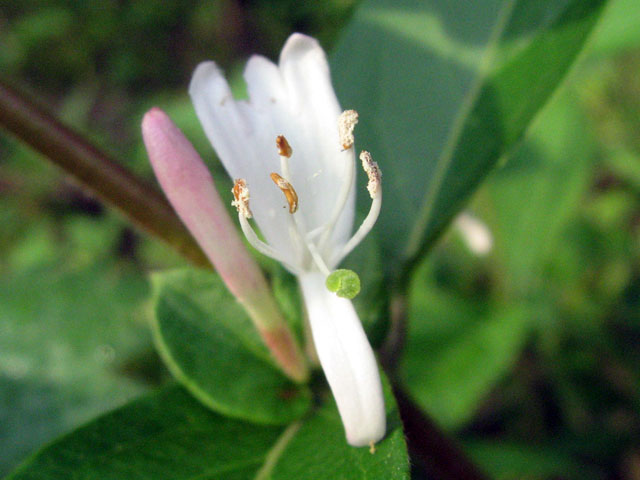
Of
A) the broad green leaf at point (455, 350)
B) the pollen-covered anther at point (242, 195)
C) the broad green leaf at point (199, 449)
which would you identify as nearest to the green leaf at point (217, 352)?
the broad green leaf at point (199, 449)

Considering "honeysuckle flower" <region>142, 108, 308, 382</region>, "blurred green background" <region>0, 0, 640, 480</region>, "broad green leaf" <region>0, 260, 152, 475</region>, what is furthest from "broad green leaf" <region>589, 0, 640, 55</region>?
"broad green leaf" <region>0, 260, 152, 475</region>

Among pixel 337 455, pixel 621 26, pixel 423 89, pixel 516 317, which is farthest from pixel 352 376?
pixel 516 317

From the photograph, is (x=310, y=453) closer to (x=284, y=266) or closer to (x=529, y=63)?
(x=284, y=266)

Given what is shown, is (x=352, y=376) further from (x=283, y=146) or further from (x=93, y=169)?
(x=93, y=169)

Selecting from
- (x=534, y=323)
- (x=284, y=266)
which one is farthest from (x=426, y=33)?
(x=534, y=323)

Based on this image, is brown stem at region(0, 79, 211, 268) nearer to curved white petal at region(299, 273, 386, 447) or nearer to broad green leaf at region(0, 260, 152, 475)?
curved white petal at region(299, 273, 386, 447)

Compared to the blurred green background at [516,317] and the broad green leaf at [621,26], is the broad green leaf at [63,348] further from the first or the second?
the broad green leaf at [621,26]
